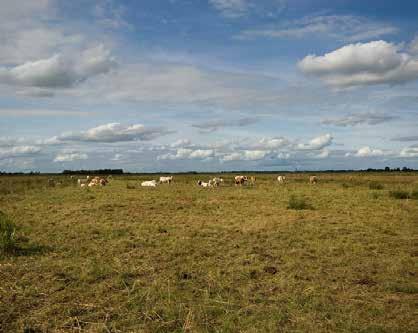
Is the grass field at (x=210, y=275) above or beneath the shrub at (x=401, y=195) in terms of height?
beneath

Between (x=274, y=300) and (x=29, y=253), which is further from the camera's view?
(x=29, y=253)

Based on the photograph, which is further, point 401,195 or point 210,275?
point 401,195

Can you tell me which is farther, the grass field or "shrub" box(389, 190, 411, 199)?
"shrub" box(389, 190, 411, 199)

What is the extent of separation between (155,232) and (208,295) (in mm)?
6315

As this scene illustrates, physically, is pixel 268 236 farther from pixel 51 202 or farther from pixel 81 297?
pixel 51 202

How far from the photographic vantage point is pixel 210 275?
7.86 meters

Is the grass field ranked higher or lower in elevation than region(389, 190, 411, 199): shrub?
lower

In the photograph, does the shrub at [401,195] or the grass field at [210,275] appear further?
the shrub at [401,195]

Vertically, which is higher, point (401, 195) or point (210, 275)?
point (401, 195)

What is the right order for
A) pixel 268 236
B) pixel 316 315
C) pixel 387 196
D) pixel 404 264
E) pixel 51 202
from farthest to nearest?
pixel 387 196 < pixel 51 202 < pixel 268 236 < pixel 404 264 < pixel 316 315

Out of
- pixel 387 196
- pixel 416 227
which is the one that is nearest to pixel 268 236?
pixel 416 227

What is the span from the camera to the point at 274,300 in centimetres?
651

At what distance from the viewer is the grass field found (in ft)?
18.6

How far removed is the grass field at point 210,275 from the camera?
568 cm
